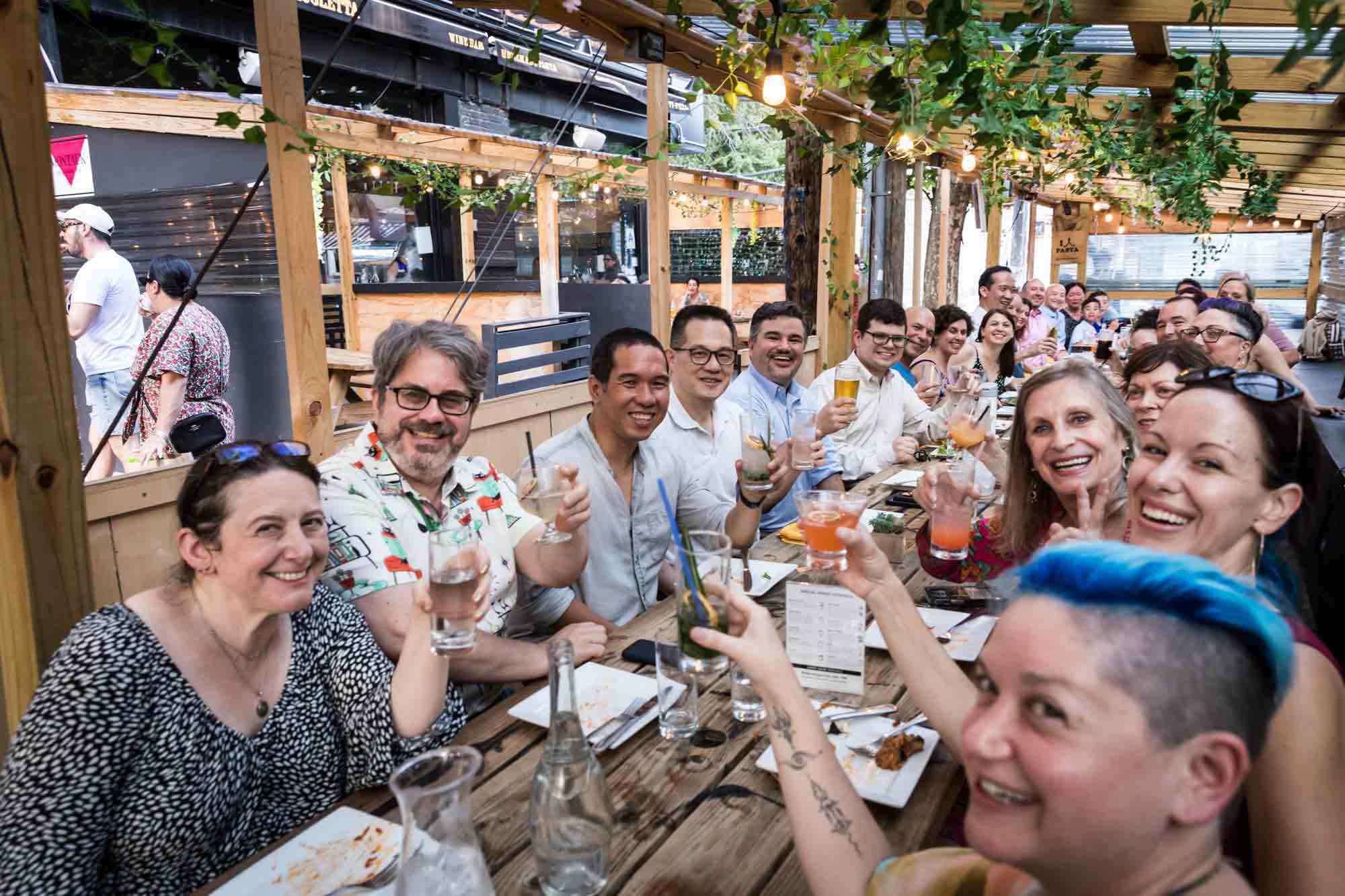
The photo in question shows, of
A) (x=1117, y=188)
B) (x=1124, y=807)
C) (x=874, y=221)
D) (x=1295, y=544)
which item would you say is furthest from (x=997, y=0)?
(x=1117, y=188)

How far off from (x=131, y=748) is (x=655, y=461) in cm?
190

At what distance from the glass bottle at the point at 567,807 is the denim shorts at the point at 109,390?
4970 mm

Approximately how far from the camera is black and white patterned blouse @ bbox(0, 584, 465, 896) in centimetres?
137

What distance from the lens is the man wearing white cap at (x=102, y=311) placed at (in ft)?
16.4

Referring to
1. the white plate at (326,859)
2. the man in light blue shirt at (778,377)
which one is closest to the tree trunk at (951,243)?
the man in light blue shirt at (778,377)

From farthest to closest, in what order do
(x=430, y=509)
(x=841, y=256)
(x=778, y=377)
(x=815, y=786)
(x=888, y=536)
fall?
(x=841, y=256) → (x=778, y=377) → (x=888, y=536) → (x=430, y=509) → (x=815, y=786)

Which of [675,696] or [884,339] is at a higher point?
[884,339]

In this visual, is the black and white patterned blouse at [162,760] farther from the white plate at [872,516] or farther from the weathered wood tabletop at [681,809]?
the white plate at [872,516]

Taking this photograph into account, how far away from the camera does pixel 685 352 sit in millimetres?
3594

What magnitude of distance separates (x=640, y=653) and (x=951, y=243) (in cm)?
1164

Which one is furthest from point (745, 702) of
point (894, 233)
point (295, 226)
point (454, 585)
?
point (894, 233)

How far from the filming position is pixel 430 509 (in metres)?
2.30

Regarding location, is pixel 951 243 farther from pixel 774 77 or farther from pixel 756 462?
pixel 756 462

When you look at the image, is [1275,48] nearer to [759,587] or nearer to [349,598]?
[759,587]
